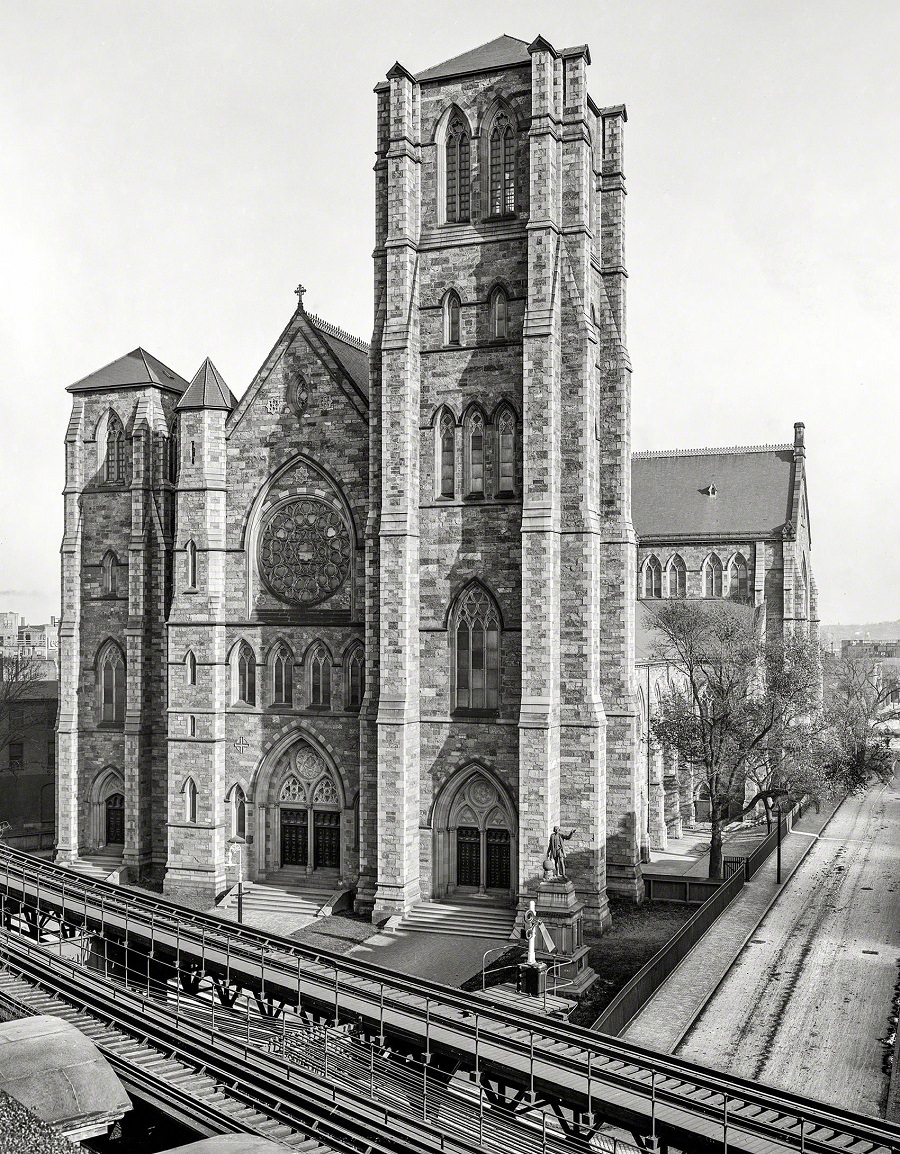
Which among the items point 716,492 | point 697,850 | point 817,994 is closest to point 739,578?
point 716,492

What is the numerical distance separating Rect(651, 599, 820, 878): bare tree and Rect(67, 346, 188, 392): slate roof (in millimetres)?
Result: 20684

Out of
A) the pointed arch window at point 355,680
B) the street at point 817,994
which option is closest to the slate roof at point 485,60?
the pointed arch window at point 355,680

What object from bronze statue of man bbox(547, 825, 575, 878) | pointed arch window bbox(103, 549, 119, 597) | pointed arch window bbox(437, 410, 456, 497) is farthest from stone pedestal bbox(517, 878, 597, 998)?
pointed arch window bbox(103, 549, 119, 597)

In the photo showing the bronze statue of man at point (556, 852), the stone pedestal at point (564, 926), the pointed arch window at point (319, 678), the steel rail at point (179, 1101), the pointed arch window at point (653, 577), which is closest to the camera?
the steel rail at point (179, 1101)

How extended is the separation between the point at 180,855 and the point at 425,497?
1350 centimetres

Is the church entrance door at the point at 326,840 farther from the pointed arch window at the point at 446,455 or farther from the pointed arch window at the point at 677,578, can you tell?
the pointed arch window at the point at 677,578

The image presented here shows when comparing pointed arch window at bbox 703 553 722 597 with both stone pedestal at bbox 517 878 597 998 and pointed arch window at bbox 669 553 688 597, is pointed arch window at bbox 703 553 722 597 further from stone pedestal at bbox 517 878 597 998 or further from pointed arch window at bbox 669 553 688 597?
stone pedestal at bbox 517 878 597 998

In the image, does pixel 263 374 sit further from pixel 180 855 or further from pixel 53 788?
pixel 53 788

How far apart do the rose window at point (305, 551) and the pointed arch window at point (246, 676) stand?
209 cm

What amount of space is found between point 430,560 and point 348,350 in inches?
390

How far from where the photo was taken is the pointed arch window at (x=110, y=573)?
3703 centimetres

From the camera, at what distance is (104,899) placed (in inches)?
827

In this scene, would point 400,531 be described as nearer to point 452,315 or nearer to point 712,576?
point 452,315

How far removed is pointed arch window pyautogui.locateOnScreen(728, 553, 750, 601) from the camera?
56.8 metres
